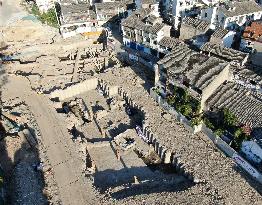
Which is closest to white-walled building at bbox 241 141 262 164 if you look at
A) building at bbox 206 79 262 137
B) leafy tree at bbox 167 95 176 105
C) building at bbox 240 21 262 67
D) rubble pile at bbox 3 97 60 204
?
building at bbox 206 79 262 137

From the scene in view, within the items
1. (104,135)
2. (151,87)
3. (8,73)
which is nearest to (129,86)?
(151,87)

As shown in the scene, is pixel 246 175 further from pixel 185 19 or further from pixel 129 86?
pixel 185 19

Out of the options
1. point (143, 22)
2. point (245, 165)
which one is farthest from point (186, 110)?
point (143, 22)

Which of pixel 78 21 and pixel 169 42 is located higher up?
pixel 78 21

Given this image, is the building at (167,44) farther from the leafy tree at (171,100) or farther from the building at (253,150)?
the building at (253,150)

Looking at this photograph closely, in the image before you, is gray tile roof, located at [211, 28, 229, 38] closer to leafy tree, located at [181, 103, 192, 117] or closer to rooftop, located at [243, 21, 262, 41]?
rooftop, located at [243, 21, 262, 41]

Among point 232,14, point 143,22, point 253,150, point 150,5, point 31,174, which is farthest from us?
point 150,5

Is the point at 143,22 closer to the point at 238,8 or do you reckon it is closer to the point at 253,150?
the point at 238,8

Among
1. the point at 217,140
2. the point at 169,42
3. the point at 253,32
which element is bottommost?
the point at 217,140
